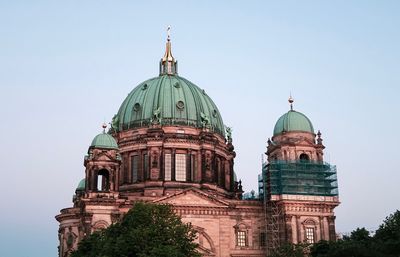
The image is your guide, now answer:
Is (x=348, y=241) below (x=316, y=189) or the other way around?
below

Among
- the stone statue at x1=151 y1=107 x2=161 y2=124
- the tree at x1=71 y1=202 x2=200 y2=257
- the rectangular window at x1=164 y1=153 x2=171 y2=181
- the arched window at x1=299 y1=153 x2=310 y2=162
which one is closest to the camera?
the tree at x1=71 y1=202 x2=200 y2=257

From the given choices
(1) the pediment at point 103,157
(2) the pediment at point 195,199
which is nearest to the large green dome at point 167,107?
(1) the pediment at point 103,157

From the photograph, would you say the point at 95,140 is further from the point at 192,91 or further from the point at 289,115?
the point at 289,115

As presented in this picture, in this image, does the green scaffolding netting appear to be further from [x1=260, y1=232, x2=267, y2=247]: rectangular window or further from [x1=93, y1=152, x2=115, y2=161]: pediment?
[x1=93, y1=152, x2=115, y2=161]: pediment

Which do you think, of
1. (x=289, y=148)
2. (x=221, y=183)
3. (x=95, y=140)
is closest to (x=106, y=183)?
(x=95, y=140)

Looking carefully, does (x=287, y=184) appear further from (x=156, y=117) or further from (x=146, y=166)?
(x=156, y=117)

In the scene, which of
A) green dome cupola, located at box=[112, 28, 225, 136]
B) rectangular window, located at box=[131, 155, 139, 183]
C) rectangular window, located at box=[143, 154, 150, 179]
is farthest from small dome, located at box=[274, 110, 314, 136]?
rectangular window, located at box=[131, 155, 139, 183]

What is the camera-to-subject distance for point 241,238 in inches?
2667

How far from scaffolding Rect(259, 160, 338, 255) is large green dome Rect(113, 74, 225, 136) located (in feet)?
40.2

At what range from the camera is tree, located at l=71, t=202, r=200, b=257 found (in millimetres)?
48612

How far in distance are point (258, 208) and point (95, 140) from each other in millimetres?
20578

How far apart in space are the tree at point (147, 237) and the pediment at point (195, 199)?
1358 centimetres

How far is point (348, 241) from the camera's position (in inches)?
2138

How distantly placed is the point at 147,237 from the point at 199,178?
23842 millimetres
